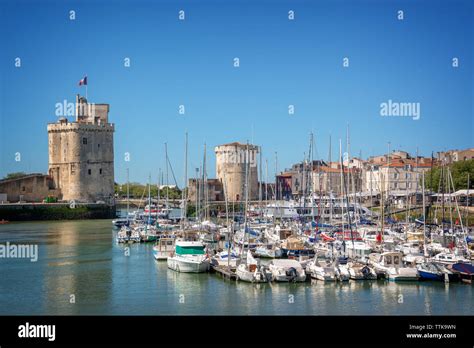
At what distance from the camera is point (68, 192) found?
47.8 meters

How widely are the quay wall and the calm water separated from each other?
2440 centimetres

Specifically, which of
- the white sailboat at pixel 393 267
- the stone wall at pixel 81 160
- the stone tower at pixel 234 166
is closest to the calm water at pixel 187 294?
the white sailboat at pixel 393 267

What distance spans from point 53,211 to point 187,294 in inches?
1221

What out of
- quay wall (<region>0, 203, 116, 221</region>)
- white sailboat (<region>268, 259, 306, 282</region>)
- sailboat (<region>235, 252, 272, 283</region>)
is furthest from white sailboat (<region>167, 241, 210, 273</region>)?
quay wall (<region>0, 203, 116, 221</region>)

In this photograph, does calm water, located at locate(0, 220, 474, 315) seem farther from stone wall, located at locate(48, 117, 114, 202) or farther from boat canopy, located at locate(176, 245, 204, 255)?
stone wall, located at locate(48, 117, 114, 202)

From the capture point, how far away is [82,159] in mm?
48000

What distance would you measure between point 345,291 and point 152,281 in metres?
4.96

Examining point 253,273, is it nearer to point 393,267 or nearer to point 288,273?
point 288,273

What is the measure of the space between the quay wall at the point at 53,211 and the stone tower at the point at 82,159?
1.63m

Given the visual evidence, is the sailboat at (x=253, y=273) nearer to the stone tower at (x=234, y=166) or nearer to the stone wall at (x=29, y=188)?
the stone wall at (x=29, y=188)

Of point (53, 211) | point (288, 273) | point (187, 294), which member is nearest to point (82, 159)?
point (53, 211)
